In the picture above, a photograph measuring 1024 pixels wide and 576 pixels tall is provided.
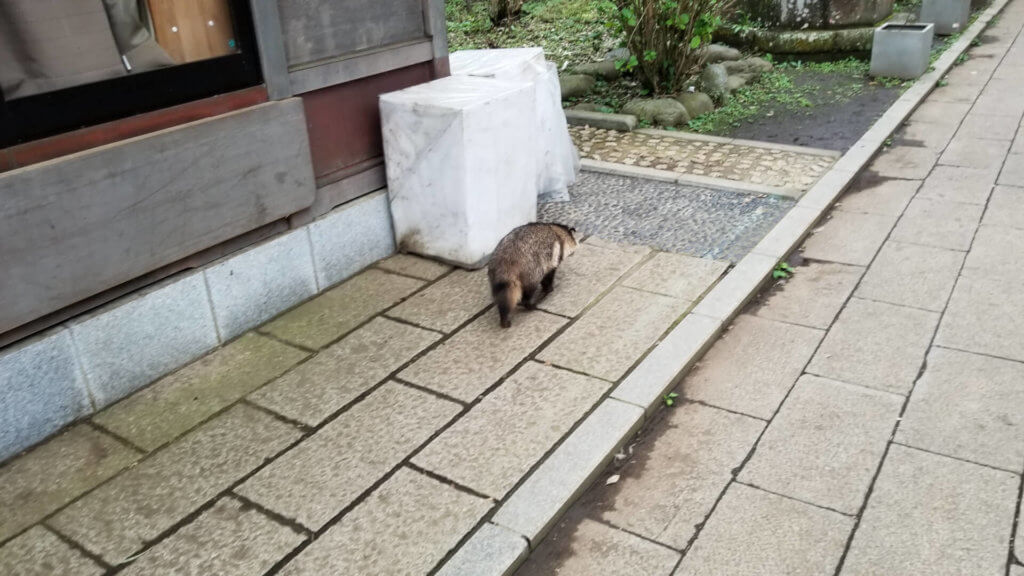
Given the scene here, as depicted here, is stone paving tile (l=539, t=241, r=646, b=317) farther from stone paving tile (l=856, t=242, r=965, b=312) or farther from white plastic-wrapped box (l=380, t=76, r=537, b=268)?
stone paving tile (l=856, t=242, r=965, b=312)

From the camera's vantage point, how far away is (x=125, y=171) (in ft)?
13.5

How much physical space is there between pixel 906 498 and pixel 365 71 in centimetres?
428

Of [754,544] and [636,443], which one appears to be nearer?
[754,544]

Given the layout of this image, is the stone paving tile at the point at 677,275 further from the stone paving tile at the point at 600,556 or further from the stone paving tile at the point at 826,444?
the stone paving tile at the point at 600,556

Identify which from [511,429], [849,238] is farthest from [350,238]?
[849,238]

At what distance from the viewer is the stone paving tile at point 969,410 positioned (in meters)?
3.77

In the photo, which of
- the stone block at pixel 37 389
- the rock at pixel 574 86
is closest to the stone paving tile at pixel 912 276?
the stone block at pixel 37 389

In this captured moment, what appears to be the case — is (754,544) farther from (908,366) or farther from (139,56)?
(139,56)

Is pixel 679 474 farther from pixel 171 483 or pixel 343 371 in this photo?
pixel 171 483

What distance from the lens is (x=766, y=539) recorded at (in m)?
3.34

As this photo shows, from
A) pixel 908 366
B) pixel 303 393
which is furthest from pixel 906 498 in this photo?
pixel 303 393

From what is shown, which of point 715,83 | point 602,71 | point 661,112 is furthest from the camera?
point 602,71

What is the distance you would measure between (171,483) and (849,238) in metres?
5.04

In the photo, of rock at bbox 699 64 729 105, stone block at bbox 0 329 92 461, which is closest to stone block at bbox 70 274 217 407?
stone block at bbox 0 329 92 461
